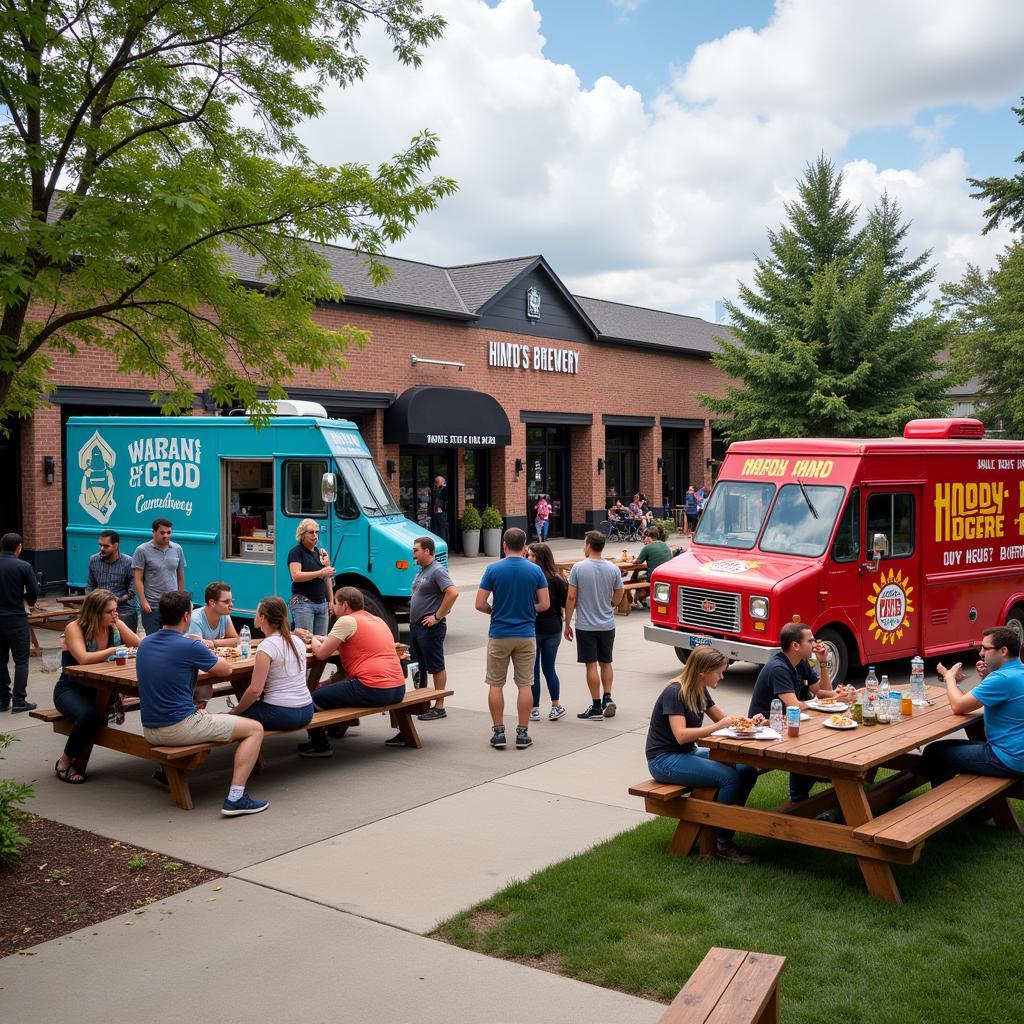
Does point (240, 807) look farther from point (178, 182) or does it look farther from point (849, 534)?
point (849, 534)

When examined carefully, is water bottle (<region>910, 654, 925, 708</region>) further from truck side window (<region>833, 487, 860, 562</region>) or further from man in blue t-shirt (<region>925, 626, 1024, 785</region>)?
truck side window (<region>833, 487, 860, 562</region>)

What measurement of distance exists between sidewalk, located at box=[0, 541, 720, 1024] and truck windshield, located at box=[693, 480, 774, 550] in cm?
255

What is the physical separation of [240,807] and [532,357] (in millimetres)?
23275

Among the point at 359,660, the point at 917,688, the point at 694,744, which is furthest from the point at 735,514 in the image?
the point at 694,744

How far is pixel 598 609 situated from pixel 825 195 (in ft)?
87.0

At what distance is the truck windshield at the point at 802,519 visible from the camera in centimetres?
1143

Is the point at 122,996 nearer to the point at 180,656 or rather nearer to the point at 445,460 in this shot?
the point at 180,656

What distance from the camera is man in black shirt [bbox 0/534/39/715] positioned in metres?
10.6

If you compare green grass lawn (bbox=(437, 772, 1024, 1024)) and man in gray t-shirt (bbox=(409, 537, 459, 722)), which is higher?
man in gray t-shirt (bbox=(409, 537, 459, 722))

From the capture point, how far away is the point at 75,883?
6.23m

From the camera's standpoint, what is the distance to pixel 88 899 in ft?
19.7

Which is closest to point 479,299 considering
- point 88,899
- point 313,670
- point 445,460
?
point 445,460

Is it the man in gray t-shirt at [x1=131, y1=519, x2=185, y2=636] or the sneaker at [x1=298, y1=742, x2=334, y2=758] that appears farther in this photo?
the man in gray t-shirt at [x1=131, y1=519, x2=185, y2=636]

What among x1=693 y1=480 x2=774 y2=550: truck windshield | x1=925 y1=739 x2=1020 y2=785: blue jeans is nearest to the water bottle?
x1=925 y1=739 x2=1020 y2=785: blue jeans
